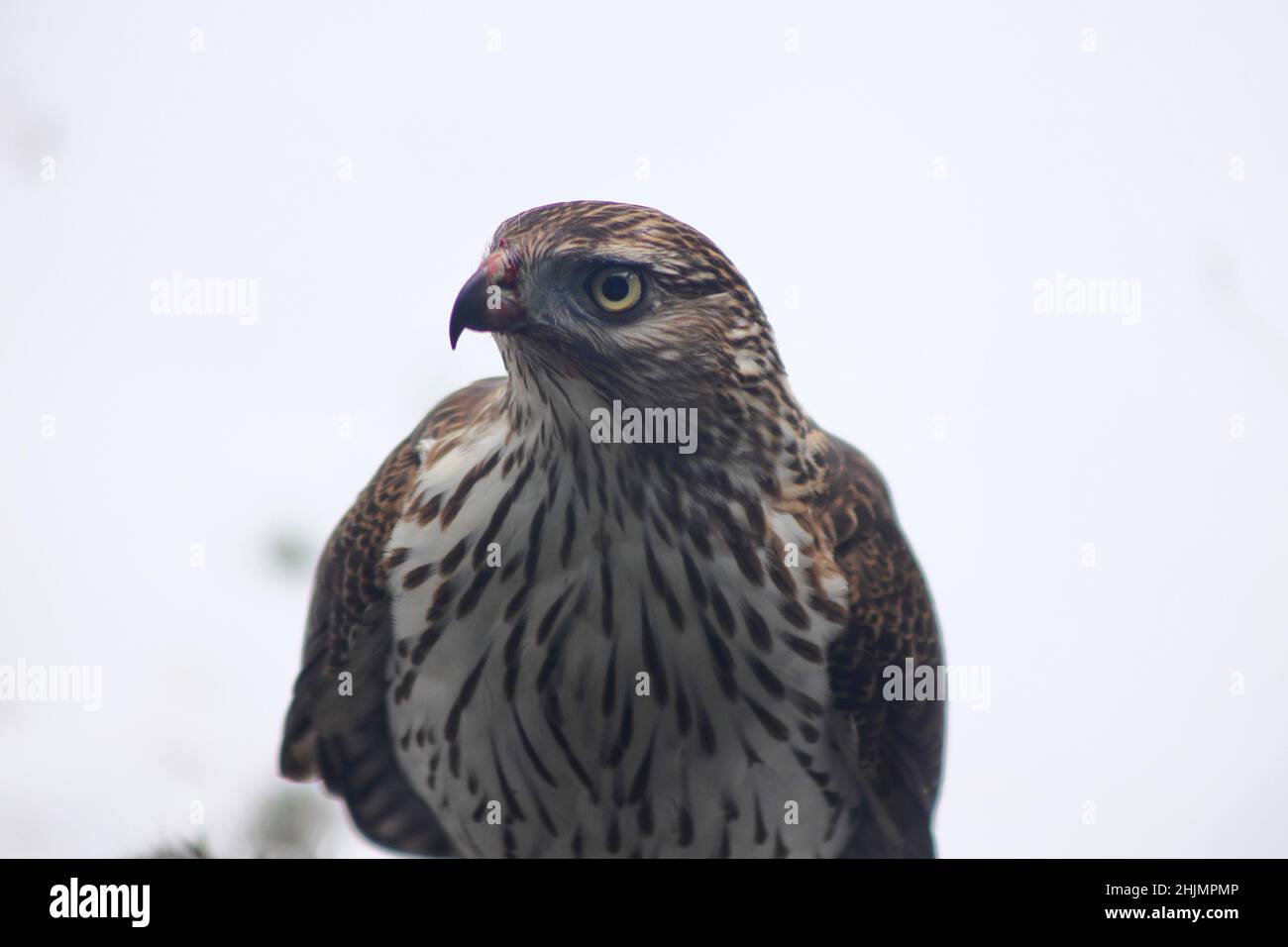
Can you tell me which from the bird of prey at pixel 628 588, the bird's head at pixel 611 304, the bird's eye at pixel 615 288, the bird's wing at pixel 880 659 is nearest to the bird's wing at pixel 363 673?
the bird of prey at pixel 628 588

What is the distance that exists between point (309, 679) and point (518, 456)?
133 cm

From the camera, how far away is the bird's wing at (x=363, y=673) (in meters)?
4.26

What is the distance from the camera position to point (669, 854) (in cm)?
410

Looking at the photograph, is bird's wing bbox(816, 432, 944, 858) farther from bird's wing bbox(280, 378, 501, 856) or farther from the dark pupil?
bird's wing bbox(280, 378, 501, 856)

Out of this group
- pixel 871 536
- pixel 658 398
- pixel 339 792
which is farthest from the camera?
pixel 339 792

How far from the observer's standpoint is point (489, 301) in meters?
3.46

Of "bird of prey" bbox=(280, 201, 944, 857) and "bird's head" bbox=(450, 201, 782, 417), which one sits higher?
"bird's head" bbox=(450, 201, 782, 417)

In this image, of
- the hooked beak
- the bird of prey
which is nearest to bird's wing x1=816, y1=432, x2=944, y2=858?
the bird of prey

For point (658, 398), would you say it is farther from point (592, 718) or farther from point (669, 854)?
point (669, 854)

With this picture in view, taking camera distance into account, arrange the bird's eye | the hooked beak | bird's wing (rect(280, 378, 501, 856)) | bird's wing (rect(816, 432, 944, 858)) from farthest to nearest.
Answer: bird's wing (rect(280, 378, 501, 856))
bird's wing (rect(816, 432, 944, 858))
the bird's eye
the hooked beak

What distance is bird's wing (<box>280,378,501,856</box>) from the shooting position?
4258mm

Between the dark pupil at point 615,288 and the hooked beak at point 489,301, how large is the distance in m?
0.26

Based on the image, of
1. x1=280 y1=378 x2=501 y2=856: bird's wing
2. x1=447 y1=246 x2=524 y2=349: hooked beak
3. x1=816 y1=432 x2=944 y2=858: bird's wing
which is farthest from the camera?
x1=280 y1=378 x2=501 y2=856: bird's wing

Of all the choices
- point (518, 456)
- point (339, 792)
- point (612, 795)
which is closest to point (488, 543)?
point (518, 456)
